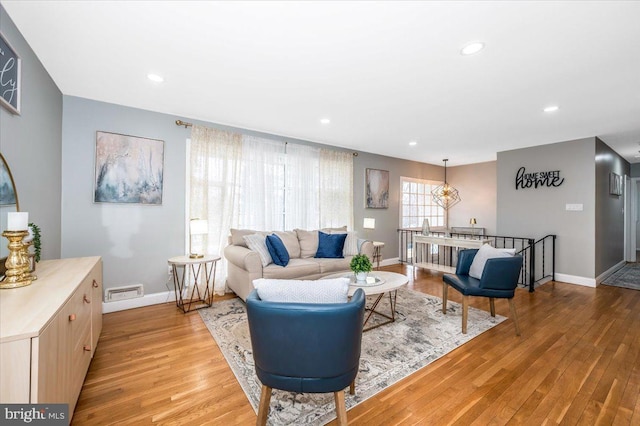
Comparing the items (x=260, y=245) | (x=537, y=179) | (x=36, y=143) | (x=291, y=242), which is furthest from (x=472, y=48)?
(x=537, y=179)

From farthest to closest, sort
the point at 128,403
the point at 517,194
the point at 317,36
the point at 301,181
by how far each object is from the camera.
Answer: the point at 517,194 → the point at 301,181 → the point at 317,36 → the point at 128,403

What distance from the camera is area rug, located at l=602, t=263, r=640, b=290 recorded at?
4.70 metres

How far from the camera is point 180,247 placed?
3840 mm

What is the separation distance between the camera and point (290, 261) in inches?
156

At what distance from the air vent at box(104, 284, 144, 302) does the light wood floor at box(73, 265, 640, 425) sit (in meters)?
0.31

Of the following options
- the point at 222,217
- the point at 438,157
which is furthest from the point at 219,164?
the point at 438,157

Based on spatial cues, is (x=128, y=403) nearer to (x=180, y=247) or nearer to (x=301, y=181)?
(x=180, y=247)

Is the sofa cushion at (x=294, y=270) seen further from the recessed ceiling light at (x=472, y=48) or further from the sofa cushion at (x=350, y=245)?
the recessed ceiling light at (x=472, y=48)

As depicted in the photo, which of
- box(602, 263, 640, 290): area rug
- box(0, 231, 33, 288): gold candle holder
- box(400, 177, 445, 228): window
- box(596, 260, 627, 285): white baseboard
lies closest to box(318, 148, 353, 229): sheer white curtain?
box(400, 177, 445, 228): window

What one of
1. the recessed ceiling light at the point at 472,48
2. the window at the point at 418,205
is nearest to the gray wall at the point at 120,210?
the recessed ceiling light at the point at 472,48

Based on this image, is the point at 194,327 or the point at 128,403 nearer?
the point at 128,403

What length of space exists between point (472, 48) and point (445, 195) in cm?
598

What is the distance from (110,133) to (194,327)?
254 centimetres

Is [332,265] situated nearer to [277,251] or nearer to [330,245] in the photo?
[330,245]
